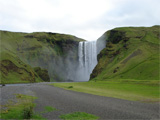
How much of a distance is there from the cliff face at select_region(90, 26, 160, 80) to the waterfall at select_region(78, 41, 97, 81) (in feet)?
51.2

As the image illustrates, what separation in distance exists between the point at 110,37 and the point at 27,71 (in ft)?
276

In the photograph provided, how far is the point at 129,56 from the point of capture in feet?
395

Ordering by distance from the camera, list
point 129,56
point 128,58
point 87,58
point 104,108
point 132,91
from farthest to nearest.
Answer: point 87,58 < point 129,56 < point 128,58 < point 132,91 < point 104,108

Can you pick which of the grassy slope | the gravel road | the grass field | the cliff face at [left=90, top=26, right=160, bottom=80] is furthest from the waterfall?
the gravel road

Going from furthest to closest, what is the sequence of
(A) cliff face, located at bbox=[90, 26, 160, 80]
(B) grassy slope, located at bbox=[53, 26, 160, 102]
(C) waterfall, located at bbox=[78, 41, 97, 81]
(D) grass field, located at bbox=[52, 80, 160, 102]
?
(C) waterfall, located at bbox=[78, 41, 97, 81] → (A) cliff face, located at bbox=[90, 26, 160, 80] → (B) grassy slope, located at bbox=[53, 26, 160, 102] → (D) grass field, located at bbox=[52, 80, 160, 102]

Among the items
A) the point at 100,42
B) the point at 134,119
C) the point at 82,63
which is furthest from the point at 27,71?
the point at 134,119

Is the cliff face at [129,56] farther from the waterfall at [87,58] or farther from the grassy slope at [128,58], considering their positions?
the waterfall at [87,58]

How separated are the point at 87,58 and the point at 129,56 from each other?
5852 cm

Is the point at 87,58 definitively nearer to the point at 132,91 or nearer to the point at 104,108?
the point at 132,91

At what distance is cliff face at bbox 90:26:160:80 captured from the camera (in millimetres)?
94750

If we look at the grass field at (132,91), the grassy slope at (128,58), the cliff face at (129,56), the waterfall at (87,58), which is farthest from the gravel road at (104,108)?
the waterfall at (87,58)

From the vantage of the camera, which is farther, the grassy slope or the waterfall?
the waterfall

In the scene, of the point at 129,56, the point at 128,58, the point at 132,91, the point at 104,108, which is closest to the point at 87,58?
the point at 129,56

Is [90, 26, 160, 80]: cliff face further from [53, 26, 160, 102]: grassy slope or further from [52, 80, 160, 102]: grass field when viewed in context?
[52, 80, 160, 102]: grass field
